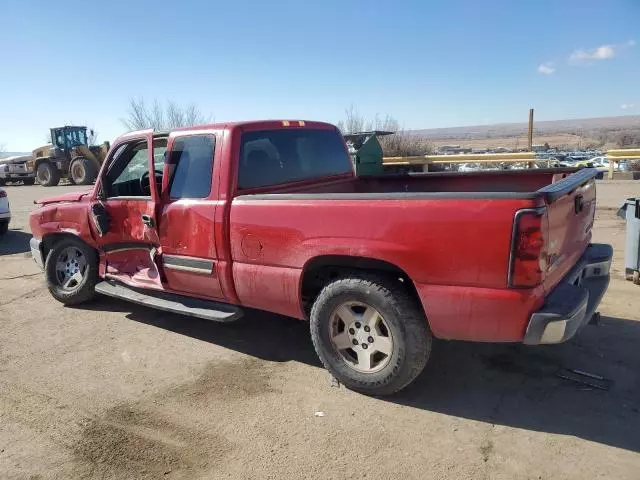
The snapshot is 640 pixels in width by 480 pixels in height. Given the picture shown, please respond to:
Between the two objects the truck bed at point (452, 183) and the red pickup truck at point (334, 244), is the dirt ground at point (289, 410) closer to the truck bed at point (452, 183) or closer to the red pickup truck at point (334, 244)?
the red pickup truck at point (334, 244)

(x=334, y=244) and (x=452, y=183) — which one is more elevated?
(x=452, y=183)

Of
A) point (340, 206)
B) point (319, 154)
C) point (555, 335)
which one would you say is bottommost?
point (555, 335)

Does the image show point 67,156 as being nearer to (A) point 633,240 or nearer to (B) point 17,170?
(B) point 17,170

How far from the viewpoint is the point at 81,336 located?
16.4 feet

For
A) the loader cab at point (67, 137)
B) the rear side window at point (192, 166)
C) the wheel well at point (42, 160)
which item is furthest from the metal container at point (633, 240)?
the wheel well at point (42, 160)

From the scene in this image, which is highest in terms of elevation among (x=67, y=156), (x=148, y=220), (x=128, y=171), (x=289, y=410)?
(x=67, y=156)

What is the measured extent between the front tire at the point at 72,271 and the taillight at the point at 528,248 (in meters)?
4.50

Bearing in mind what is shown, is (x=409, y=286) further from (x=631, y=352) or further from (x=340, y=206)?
(x=631, y=352)

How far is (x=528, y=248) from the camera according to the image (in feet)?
9.30

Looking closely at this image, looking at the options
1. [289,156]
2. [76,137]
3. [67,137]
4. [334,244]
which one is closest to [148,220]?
[289,156]

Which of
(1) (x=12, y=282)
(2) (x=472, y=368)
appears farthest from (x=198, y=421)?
(1) (x=12, y=282)

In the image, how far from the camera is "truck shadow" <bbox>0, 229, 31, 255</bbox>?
9.59m

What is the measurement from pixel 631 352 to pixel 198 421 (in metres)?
3.40

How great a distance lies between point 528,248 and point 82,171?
26.0 meters
